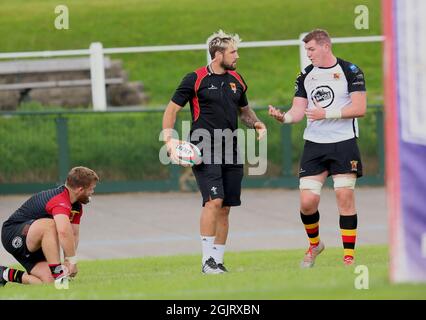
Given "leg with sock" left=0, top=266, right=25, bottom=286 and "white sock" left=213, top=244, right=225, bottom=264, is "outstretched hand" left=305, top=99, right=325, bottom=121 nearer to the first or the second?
"white sock" left=213, top=244, right=225, bottom=264

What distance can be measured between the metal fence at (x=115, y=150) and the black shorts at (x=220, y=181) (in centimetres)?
747

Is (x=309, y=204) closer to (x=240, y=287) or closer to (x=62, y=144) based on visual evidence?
(x=240, y=287)

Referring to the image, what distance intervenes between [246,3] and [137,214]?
14548 mm

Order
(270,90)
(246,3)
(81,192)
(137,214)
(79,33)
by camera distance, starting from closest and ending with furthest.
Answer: (81,192)
(137,214)
(270,90)
(79,33)
(246,3)

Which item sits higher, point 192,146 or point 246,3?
point 246,3

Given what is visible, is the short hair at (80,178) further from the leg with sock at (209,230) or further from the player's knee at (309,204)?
the player's knee at (309,204)

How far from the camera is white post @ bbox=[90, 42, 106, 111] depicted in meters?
19.5

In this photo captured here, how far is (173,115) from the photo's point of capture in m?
10.2

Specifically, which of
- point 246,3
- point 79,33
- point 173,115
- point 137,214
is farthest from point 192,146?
point 246,3

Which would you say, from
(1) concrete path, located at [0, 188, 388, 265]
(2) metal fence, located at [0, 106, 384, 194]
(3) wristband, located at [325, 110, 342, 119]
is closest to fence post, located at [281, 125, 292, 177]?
(2) metal fence, located at [0, 106, 384, 194]

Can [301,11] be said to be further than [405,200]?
Yes

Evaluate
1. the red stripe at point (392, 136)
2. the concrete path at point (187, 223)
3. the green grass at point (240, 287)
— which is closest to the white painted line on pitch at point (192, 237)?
the concrete path at point (187, 223)

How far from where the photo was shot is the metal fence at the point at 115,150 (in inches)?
696

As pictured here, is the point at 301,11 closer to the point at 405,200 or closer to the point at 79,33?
the point at 79,33
